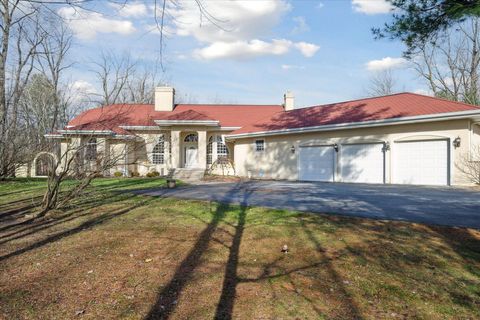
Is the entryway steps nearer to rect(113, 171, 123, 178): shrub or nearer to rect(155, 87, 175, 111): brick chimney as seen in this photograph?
rect(113, 171, 123, 178): shrub

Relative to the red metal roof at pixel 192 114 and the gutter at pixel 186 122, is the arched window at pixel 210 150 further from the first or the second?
the gutter at pixel 186 122

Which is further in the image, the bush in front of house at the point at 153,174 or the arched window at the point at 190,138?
the arched window at the point at 190,138

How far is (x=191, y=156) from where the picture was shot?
24.4 metres

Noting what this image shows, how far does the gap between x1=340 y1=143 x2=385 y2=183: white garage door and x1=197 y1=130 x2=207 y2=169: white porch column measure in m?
9.28

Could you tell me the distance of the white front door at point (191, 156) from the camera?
2434cm

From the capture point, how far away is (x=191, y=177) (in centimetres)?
2092

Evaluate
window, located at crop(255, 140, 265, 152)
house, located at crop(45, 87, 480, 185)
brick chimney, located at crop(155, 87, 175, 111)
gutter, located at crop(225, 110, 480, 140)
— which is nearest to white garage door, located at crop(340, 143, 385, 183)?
house, located at crop(45, 87, 480, 185)

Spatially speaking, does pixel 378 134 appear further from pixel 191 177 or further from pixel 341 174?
pixel 191 177

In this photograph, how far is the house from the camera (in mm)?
13695

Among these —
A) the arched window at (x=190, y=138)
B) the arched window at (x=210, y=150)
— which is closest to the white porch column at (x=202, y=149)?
the arched window at (x=210, y=150)

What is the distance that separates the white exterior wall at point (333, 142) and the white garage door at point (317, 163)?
342mm

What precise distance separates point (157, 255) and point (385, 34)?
6801 mm

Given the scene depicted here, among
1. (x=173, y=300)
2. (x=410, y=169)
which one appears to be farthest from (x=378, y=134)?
(x=173, y=300)

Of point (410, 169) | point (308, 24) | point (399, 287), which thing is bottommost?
point (399, 287)
